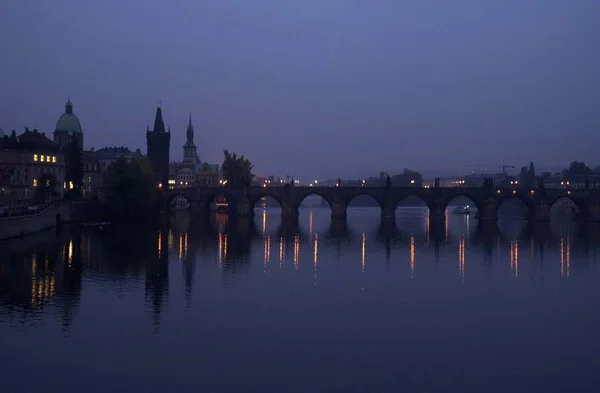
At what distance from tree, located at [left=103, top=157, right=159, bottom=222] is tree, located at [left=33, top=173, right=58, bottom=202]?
5860mm

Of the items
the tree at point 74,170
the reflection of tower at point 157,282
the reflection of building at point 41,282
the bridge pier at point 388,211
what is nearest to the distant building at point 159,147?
the tree at point 74,170

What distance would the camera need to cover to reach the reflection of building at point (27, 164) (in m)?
69.9

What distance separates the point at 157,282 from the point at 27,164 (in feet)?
151

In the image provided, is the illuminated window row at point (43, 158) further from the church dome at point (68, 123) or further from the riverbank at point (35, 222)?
the church dome at point (68, 123)

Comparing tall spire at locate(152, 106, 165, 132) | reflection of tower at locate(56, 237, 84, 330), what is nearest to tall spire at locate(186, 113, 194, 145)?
tall spire at locate(152, 106, 165, 132)

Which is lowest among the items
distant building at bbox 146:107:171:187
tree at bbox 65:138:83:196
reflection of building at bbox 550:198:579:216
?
reflection of building at bbox 550:198:579:216

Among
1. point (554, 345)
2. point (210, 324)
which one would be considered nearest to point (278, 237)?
point (210, 324)

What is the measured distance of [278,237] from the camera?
6550 centimetres

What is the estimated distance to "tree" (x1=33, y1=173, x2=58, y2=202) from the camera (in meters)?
72.8

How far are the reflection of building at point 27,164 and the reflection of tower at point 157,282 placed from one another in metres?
28.7

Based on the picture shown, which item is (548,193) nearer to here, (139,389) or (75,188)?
(75,188)

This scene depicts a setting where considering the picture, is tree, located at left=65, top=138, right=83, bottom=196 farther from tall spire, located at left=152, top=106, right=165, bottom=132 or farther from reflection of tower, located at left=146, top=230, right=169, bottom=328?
tall spire, located at left=152, top=106, right=165, bottom=132

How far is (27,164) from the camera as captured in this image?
74688 millimetres

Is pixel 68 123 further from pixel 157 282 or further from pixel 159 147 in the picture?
pixel 157 282
